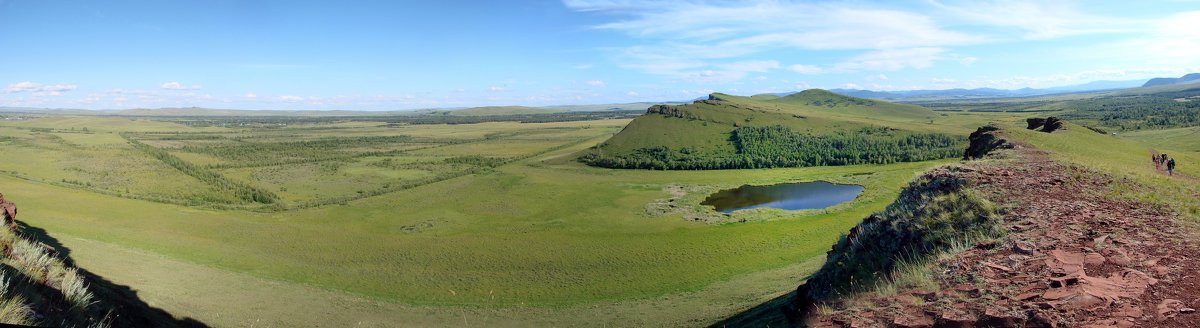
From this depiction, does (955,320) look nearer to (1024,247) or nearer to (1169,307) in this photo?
(1169,307)

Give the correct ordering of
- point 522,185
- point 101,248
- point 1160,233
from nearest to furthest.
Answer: point 1160,233, point 101,248, point 522,185

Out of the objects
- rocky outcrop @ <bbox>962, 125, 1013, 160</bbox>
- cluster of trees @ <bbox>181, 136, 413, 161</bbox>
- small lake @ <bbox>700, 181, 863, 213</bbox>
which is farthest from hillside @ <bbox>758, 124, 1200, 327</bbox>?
cluster of trees @ <bbox>181, 136, 413, 161</bbox>

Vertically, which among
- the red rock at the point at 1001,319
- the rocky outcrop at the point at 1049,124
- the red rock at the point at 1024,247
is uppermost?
the rocky outcrop at the point at 1049,124

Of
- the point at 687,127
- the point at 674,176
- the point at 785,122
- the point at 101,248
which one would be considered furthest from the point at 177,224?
the point at 785,122

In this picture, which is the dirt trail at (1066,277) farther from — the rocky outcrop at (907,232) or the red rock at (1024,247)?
the rocky outcrop at (907,232)

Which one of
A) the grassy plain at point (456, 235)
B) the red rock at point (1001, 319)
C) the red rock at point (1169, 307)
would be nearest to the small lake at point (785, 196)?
the grassy plain at point (456, 235)

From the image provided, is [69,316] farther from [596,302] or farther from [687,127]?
[687,127]

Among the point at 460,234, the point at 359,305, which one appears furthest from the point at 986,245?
the point at 460,234
